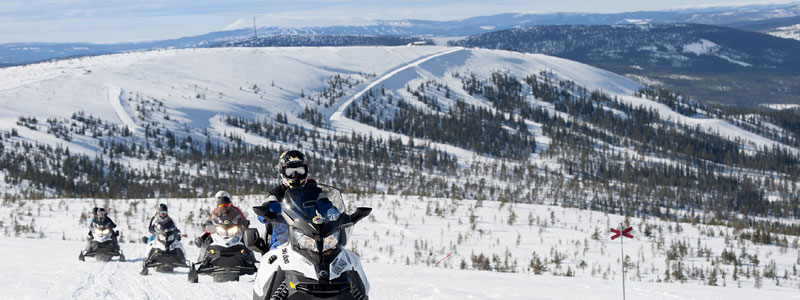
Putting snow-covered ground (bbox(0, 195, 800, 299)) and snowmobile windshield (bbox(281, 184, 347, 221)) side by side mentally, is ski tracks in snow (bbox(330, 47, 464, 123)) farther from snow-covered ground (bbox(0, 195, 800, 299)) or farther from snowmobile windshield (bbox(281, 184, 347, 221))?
snowmobile windshield (bbox(281, 184, 347, 221))

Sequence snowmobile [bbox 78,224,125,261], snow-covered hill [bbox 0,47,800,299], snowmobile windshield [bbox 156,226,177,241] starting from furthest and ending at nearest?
snow-covered hill [bbox 0,47,800,299], snowmobile [bbox 78,224,125,261], snowmobile windshield [bbox 156,226,177,241]

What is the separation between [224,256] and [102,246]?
179 inches

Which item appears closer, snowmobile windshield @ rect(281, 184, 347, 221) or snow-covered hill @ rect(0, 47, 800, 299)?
snowmobile windshield @ rect(281, 184, 347, 221)

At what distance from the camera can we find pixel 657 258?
19.9 m

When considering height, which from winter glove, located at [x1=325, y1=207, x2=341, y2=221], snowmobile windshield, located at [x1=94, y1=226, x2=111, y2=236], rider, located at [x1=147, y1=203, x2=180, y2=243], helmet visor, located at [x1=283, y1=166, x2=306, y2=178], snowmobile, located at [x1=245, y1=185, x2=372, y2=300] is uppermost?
helmet visor, located at [x1=283, y1=166, x2=306, y2=178]

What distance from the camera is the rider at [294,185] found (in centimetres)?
650

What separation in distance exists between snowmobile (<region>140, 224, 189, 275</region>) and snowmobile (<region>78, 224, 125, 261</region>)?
5.70 feet

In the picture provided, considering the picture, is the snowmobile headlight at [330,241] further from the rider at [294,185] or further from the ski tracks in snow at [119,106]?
the ski tracks in snow at [119,106]

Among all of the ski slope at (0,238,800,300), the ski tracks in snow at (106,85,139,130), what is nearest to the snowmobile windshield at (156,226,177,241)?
the ski slope at (0,238,800,300)

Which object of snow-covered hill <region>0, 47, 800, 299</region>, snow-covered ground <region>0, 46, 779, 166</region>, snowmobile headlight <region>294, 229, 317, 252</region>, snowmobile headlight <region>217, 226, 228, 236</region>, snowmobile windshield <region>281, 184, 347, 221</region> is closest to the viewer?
snowmobile headlight <region>294, 229, 317, 252</region>

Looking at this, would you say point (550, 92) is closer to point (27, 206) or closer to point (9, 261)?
point (27, 206)

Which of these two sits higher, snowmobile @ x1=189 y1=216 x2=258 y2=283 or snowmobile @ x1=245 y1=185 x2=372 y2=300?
snowmobile @ x1=245 y1=185 x2=372 y2=300

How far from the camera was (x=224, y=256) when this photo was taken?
1214 cm

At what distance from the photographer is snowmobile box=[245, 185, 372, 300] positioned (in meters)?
6.13
